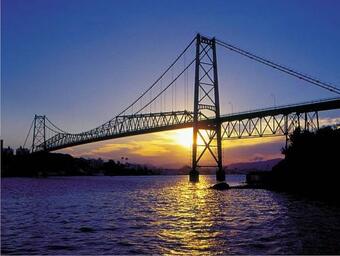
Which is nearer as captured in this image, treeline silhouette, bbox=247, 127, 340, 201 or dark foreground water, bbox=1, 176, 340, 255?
dark foreground water, bbox=1, 176, 340, 255

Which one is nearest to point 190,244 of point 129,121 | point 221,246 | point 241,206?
point 221,246

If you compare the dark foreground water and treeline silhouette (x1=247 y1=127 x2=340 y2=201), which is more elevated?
treeline silhouette (x1=247 y1=127 x2=340 y2=201)

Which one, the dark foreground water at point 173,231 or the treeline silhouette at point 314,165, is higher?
the treeline silhouette at point 314,165

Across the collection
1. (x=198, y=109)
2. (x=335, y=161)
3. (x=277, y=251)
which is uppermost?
(x=198, y=109)

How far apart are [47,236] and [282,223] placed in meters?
13.6

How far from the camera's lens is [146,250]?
19.3m

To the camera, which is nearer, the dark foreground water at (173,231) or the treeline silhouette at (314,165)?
the dark foreground water at (173,231)

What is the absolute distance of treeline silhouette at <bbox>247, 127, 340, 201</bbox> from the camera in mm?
52844

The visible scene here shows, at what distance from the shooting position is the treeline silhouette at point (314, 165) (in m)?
52.8

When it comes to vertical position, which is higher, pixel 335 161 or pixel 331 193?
pixel 335 161

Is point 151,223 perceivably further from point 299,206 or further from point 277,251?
point 299,206

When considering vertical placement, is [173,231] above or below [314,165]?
below

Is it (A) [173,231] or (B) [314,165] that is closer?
(A) [173,231]

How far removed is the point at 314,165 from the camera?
56.6 m
